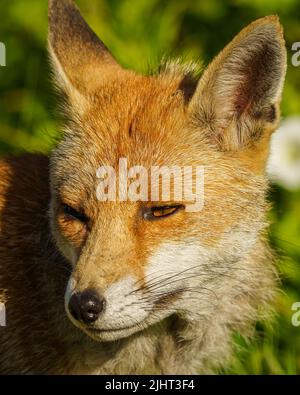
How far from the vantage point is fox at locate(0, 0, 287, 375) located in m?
3.46

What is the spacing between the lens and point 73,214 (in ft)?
12.1

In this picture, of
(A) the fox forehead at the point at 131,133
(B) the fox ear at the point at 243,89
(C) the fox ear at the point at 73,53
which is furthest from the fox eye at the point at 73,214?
(B) the fox ear at the point at 243,89

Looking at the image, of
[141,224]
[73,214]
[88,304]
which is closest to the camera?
[88,304]

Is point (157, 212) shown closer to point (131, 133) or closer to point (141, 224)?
point (141, 224)

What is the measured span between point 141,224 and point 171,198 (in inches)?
7.5

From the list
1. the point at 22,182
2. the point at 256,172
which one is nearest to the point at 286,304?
the point at 256,172

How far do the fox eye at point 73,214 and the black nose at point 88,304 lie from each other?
477 mm

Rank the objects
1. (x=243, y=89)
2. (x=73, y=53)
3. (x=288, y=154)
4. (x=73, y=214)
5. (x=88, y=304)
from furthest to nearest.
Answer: (x=288, y=154) → (x=73, y=53) → (x=243, y=89) → (x=73, y=214) → (x=88, y=304)

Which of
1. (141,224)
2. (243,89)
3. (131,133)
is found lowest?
(141,224)

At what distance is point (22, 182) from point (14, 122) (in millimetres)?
2713

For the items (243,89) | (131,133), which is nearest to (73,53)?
(131,133)

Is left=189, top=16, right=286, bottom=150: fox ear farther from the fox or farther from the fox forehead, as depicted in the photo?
the fox forehead

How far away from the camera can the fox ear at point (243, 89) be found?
3.61 m

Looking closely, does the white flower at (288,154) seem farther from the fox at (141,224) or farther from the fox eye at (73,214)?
the fox eye at (73,214)
